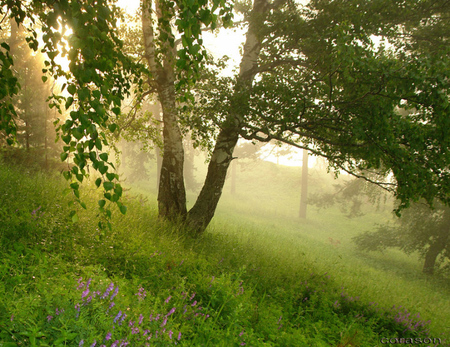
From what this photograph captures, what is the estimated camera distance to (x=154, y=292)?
3484 millimetres

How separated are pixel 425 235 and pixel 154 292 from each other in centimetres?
1426

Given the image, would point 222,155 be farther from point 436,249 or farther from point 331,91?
point 436,249

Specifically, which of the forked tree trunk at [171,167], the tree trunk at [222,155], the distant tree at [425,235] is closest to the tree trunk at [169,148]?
the forked tree trunk at [171,167]

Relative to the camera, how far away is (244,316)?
341 centimetres

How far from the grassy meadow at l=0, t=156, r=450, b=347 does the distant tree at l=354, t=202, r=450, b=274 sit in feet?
A: 20.7

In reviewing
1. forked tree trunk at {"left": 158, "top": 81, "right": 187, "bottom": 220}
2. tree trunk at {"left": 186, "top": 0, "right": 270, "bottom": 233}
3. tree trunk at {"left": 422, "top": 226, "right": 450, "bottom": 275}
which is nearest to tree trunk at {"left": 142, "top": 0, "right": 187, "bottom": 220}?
forked tree trunk at {"left": 158, "top": 81, "right": 187, "bottom": 220}

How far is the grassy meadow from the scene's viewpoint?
2.10 meters

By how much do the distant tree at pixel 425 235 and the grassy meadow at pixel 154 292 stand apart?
20.7 feet

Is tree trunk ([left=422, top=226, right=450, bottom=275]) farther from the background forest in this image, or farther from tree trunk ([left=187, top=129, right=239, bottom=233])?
tree trunk ([left=187, top=129, right=239, bottom=233])

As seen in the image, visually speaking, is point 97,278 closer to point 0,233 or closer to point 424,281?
point 0,233

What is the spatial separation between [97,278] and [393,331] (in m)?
5.38

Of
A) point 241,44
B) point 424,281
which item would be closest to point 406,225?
point 424,281

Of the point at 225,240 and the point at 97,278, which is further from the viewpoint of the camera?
the point at 225,240

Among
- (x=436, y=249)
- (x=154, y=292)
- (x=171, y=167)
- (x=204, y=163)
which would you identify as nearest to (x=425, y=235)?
(x=436, y=249)
